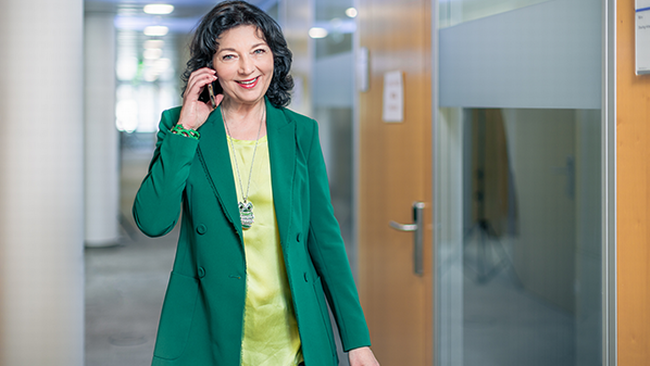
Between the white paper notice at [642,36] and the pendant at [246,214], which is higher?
the white paper notice at [642,36]

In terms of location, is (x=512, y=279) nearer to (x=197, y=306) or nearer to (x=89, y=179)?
(x=197, y=306)

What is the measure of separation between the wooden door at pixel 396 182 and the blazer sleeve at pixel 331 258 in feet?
3.35

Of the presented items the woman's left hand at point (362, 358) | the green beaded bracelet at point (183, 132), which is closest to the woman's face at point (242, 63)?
the green beaded bracelet at point (183, 132)

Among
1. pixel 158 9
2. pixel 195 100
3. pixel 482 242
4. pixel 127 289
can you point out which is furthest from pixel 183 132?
pixel 158 9

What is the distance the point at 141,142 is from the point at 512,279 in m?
5.94

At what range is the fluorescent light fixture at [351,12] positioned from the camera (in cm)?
318

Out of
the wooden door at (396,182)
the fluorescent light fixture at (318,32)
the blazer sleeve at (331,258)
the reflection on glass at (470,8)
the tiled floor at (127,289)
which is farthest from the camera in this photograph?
the fluorescent light fixture at (318,32)

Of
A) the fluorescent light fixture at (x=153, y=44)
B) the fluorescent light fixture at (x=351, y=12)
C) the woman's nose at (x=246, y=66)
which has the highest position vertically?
the fluorescent light fixture at (x=153, y=44)

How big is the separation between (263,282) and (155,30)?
667 centimetres

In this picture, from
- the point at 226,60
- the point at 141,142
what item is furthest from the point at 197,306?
the point at 141,142

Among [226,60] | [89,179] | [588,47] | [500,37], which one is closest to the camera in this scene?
[226,60]

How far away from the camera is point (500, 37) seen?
188 cm

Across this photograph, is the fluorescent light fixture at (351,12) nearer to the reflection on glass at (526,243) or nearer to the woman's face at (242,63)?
the reflection on glass at (526,243)

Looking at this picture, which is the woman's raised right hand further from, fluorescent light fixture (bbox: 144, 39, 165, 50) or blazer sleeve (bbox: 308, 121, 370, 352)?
fluorescent light fixture (bbox: 144, 39, 165, 50)
